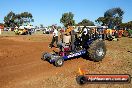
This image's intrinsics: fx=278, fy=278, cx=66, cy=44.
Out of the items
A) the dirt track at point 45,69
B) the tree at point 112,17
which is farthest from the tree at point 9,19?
the dirt track at point 45,69

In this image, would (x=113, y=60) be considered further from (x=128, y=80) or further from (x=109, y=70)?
(x=128, y=80)

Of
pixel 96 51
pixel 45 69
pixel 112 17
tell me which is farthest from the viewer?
pixel 112 17

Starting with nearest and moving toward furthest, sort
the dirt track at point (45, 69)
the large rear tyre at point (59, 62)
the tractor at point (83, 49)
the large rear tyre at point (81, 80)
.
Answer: the large rear tyre at point (81, 80)
the dirt track at point (45, 69)
the large rear tyre at point (59, 62)
the tractor at point (83, 49)

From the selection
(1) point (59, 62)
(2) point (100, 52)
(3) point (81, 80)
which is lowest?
(3) point (81, 80)

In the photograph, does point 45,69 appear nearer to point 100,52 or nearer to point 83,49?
point 83,49

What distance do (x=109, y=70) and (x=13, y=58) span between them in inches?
206

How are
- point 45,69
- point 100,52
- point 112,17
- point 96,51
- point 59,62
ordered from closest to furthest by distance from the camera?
point 45,69
point 59,62
point 96,51
point 100,52
point 112,17

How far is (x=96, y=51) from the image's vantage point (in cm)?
1452

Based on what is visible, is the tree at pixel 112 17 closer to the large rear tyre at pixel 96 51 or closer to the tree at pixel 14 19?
the tree at pixel 14 19

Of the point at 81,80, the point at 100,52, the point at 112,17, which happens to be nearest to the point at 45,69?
the point at 81,80

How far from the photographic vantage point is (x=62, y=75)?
11.8 meters

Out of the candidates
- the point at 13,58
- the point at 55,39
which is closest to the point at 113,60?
the point at 13,58

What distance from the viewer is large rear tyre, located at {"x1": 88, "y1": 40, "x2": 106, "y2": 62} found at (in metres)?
14.3

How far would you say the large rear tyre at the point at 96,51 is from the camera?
47.0 feet
